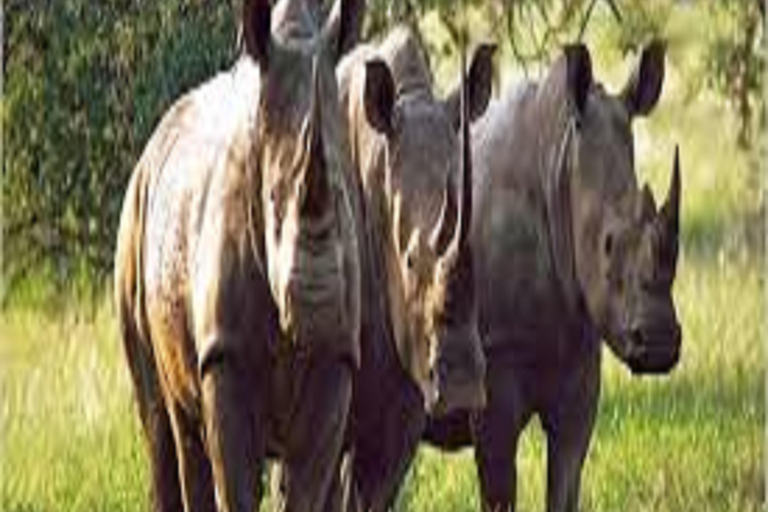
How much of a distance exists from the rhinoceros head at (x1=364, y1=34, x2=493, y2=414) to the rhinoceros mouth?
857 millimetres

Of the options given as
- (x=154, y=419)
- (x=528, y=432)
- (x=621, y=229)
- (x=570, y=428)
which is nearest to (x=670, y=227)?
(x=621, y=229)

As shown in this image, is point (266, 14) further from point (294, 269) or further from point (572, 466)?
point (572, 466)

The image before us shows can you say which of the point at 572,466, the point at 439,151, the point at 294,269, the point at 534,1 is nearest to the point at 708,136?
the point at 534,1

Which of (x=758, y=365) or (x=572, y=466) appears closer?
(x=572, y=466)

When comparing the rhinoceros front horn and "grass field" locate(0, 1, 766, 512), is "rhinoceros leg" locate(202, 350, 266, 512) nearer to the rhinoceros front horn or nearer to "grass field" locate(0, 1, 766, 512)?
the rhinoceros front horn

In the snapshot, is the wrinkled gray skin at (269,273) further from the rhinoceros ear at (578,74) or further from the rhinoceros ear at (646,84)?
the rhinoceros ear at (646,84)

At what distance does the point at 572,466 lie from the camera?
7.61m

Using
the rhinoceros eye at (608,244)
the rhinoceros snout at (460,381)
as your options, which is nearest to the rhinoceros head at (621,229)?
the rhinoceros eye at (608,244)

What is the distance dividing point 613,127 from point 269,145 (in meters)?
1.77

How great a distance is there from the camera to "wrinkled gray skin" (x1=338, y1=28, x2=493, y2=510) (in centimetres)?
627

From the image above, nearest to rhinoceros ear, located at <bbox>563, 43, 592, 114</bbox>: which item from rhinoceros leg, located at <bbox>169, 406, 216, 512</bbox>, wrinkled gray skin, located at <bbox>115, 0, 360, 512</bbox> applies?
wrinkled gray skin, located at <bbox>115, 0, 360, 512</bbox>

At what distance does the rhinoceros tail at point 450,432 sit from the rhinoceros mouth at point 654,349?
0.65m

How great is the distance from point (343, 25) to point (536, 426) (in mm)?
4517

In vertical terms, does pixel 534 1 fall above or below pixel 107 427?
above
